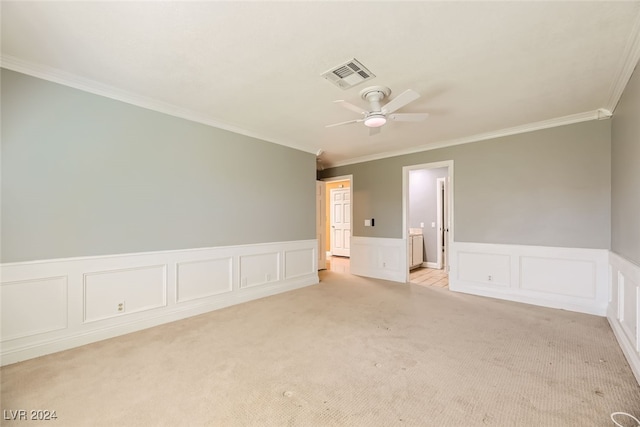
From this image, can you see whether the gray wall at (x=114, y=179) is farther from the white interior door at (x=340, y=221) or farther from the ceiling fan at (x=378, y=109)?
the white interior door at (x=340, y=221)

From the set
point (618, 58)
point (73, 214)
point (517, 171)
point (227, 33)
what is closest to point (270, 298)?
point (73, 214)

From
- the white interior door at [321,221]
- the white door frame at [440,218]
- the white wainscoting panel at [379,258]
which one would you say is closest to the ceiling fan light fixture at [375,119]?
the white wainscoting panel at [379,258]

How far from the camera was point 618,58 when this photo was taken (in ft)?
7.59

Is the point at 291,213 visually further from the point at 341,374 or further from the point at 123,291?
the point at 341,374

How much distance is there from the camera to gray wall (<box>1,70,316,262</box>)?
245 centimetres

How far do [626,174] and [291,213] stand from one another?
162 inches

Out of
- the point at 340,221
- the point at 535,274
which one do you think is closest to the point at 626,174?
the point at 535,274

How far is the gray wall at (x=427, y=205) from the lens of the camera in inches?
266

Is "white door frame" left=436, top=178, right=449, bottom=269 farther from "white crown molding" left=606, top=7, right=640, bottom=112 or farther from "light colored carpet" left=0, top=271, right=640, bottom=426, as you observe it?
"white crown molding" left=606, top=7, right=640, bottom=112

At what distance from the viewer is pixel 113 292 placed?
2.95 m

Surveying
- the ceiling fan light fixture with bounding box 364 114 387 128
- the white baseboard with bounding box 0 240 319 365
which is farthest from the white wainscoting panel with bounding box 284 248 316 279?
the ceiling fan light fixture with bounding box 364 114 387 128

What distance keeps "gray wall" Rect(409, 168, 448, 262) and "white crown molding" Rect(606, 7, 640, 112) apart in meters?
3.67

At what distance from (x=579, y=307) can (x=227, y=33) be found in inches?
199

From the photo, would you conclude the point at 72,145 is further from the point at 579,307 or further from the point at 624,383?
the point at 579,307
